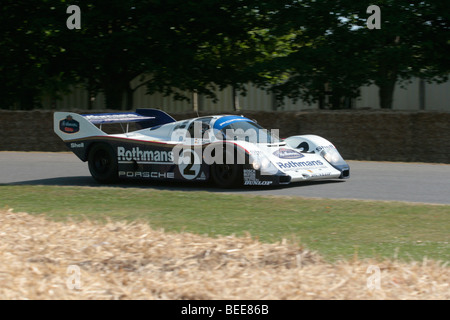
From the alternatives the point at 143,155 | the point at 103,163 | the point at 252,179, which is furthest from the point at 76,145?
the point at 252,179

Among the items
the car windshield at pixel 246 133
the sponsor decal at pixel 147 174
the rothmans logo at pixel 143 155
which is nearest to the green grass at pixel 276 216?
the sponsor decal at pixel 147 174

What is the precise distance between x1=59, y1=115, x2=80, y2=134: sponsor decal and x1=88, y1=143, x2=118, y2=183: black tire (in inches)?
19.5

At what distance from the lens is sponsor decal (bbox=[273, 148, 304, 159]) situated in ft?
37.2

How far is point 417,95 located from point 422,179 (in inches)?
452

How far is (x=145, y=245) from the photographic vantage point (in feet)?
19.5

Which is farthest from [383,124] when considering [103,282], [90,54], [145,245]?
[103,282]

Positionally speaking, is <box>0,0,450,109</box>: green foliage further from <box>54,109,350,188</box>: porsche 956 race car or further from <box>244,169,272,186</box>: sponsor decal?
<box>244,169,272,186</box>: sponsor decal

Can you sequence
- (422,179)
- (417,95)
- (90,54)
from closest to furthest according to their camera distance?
1. (422,179)
2. (90,54)
3. (417,95)

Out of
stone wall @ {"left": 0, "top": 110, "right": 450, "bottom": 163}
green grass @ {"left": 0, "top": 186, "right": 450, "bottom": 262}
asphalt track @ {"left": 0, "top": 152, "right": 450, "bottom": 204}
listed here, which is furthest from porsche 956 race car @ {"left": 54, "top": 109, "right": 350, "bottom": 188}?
stone wall @ {"left": 0, "top": 110, "right": 450, "bottom": 163}

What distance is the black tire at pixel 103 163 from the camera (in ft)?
40.6

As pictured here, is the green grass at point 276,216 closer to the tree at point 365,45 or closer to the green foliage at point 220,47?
the tree at point 365,45
